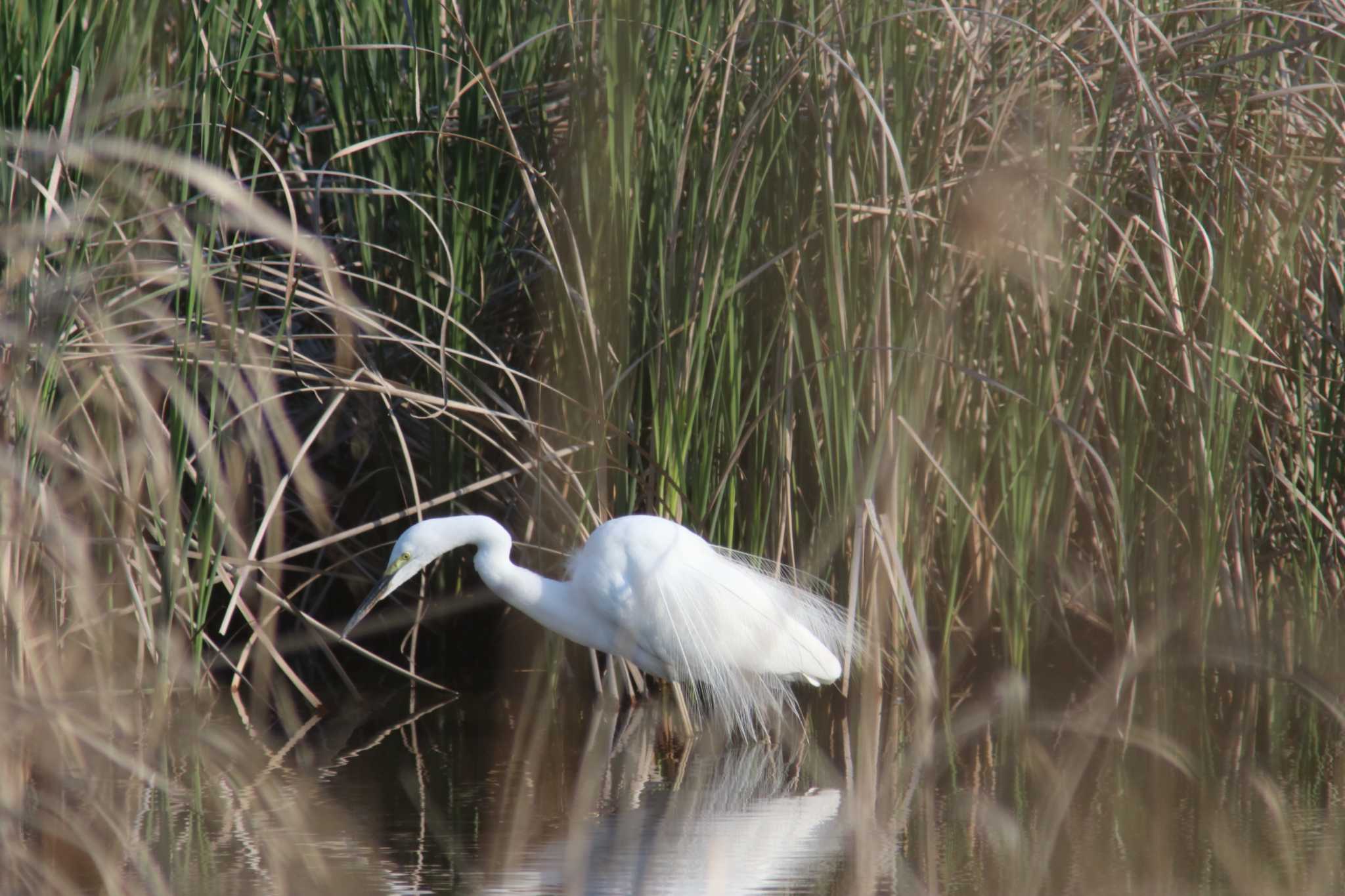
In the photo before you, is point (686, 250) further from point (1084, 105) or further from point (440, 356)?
point (1084, 105)

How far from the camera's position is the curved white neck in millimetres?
3143

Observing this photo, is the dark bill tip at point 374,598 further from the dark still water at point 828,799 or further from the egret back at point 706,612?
the egret back at point 706,612

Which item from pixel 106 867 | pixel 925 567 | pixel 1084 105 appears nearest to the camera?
pixel 106 867

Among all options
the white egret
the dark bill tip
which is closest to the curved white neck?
the white egret

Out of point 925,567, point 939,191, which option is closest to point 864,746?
point 925,567

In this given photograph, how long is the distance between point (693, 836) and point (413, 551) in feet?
2.81

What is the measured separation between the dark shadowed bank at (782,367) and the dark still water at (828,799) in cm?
2

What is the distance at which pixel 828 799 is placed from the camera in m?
2.80

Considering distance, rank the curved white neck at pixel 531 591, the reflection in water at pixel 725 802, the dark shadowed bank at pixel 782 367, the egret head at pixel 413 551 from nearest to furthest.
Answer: the reflection in water at pixel 725 802 → the dark shadowed bank at pixel 782 367 → the egret head at pixel 413 551 → the curved white neck at pixel 531 591

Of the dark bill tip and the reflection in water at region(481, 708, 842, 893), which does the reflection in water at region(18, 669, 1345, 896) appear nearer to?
the reflection in water at region(481, 708, 842, 893)

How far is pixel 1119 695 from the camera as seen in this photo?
3271mm

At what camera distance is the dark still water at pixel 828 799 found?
2.34 m

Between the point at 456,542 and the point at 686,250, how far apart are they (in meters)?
0.79

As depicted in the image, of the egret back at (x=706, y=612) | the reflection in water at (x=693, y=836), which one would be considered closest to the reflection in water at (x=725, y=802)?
the reflection in water at (x=693, y=836)
